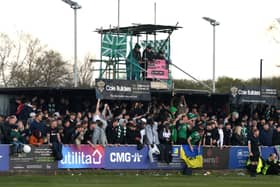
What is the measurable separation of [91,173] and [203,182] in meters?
5.42

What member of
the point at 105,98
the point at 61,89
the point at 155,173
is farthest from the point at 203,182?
the point at 61,89

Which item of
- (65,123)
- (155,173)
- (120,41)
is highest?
(120,41)

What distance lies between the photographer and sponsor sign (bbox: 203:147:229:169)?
32.2 metres

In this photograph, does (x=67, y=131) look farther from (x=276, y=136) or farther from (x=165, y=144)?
(x=276, y=136)

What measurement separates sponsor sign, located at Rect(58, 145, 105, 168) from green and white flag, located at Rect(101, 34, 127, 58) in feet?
34.4

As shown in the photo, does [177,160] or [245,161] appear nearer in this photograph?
[177,160]

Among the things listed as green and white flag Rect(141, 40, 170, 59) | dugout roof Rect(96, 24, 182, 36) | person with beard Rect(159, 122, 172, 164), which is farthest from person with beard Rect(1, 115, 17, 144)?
green and white flag Rect(141, 40, 170, 59)

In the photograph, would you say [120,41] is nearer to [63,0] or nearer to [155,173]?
[63,0]

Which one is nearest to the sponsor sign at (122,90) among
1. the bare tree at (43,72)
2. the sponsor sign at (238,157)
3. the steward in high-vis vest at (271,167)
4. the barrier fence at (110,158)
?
the barrier fence at (110,158)

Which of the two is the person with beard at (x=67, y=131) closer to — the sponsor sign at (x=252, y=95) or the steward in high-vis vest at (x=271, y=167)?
the steward in high-vis vest at (x=271, y=167)

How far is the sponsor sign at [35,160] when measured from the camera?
27.4 meters

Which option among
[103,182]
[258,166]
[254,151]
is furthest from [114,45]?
[103,182]

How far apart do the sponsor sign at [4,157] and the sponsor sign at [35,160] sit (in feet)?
0.66

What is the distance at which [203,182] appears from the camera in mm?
25422
